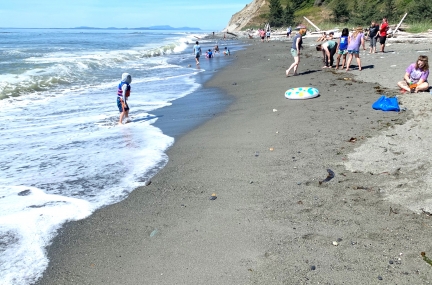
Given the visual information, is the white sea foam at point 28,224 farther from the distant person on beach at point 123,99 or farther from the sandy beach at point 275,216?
the distant person on beach at point 123,99

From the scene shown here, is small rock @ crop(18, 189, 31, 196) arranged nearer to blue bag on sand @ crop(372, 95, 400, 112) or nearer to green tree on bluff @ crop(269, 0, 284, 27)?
blue bag on sand @ crop(372, 95, 400, 112)

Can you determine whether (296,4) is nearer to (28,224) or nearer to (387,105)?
(387,105)

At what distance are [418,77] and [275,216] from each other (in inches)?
292

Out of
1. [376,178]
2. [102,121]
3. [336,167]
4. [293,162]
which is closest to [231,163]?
[293,162]

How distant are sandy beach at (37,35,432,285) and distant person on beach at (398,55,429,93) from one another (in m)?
2.26

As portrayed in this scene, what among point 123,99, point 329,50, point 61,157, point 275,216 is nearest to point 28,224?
point 61,157

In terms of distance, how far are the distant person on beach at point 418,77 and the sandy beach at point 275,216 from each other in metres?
2.26

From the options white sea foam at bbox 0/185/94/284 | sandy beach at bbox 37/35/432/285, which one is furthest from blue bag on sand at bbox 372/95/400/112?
white sea foam at bbox 0/185/94/284

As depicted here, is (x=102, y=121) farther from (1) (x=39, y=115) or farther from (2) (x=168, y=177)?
(2) (x=168, y=177)

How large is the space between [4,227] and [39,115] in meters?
6.49

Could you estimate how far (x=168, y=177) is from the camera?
5.32 metres

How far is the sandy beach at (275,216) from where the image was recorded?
124 inches

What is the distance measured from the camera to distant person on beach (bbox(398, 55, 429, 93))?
8984mm

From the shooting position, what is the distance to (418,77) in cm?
916
